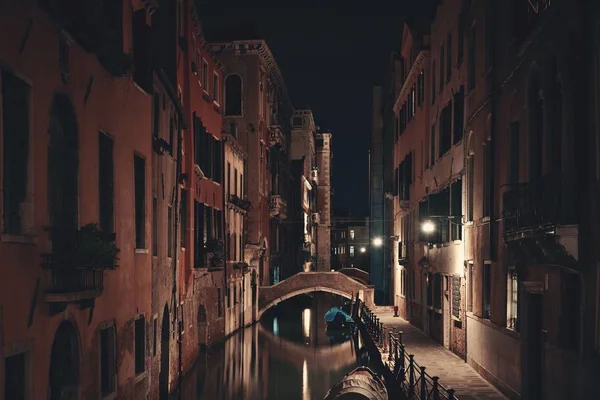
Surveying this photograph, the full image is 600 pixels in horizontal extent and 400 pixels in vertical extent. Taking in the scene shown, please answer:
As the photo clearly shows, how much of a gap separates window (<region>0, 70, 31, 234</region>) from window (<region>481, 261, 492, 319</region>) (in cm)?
958

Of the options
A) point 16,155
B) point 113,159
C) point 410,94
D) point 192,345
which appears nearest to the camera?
point 16,155

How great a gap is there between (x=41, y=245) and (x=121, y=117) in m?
3.82

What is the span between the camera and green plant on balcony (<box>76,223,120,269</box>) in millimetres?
8461

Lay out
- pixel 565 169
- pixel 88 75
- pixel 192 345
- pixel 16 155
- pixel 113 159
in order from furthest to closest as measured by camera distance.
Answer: pixel 192 345 < pixel 113 159 < pixel 88 75 < pixel 565 169 < pixel 16 155

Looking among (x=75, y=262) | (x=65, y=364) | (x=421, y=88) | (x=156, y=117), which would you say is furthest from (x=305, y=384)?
(x=75, y=262)

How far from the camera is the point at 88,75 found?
9492 millimetres

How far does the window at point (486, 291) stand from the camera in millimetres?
14312

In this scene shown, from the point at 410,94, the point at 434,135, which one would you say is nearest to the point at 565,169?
the point at 434,135

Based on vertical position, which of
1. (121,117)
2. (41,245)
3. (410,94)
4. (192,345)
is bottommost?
(192,345)

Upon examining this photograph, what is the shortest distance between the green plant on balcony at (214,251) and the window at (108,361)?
453 inches

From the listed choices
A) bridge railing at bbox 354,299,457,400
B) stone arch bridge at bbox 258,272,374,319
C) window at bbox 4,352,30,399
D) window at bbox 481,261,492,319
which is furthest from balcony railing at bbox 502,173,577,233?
stone arch bridge at bbox 258,272,374,319

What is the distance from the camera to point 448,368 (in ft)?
50.8

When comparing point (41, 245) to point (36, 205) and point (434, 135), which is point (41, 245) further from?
point (434, 135)

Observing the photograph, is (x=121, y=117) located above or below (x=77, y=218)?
above
